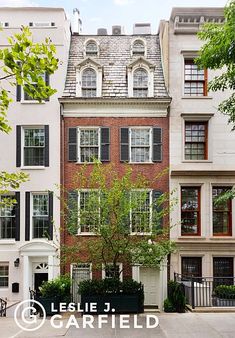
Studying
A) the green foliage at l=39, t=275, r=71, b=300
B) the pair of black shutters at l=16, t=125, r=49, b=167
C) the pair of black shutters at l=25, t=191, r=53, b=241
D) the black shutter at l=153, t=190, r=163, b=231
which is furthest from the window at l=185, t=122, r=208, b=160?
the green foliage at l=39, t=275, r=71, b=300

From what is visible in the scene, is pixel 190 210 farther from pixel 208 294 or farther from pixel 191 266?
pixel 208 294

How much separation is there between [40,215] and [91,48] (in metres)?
9.81

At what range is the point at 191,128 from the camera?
24328 millimetres

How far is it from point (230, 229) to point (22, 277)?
1041cm

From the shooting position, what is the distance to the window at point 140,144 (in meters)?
24.3

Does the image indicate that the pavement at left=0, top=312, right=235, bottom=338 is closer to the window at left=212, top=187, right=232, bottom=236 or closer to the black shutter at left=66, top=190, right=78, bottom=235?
the black shutter at left=66, top=190, right=78, bottom=235

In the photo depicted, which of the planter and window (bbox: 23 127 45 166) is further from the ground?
window (bbox: 23 127 45 166)

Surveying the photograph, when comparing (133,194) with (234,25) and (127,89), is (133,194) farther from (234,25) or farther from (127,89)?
(234,25)

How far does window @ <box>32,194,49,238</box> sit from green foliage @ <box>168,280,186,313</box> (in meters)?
6.73

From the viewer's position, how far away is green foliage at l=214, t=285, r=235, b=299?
20641 millimetres

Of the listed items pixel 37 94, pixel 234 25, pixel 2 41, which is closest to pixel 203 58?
pixel 234 25

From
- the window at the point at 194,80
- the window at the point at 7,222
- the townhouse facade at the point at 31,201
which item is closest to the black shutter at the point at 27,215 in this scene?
the townhouse facade at the point at 31,201

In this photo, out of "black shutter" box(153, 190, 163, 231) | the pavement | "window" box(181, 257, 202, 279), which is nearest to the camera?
the pavement

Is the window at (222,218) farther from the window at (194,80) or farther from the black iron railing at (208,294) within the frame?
the window at (194,80)
